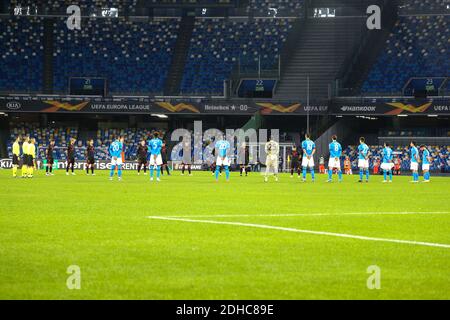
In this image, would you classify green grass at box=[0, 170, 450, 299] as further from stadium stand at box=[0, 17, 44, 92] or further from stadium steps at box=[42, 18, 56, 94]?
stadium stand at box=[0, 17, 44, 92]

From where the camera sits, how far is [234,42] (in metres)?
74.8

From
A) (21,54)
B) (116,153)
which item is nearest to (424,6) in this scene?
(21,54)

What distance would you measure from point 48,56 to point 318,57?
78.0 feet

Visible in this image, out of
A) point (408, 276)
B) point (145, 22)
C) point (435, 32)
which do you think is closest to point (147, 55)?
point (145, 22)

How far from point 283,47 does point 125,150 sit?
657 inches

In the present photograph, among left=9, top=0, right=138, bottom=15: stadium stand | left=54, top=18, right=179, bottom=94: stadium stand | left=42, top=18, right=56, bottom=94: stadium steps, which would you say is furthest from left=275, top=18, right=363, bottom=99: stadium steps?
left=42, top=18, right=56, bottom=94: stadium steps

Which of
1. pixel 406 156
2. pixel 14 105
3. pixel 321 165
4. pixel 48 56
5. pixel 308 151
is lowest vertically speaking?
pixel 321 165

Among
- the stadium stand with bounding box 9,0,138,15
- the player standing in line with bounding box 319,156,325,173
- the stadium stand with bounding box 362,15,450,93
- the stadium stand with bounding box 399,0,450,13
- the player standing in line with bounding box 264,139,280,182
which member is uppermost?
the stadium stand with bounding box 9,0,138,15

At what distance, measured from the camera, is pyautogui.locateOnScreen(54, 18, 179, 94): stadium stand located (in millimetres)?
72875

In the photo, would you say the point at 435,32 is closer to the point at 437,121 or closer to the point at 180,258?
the point at 437,121

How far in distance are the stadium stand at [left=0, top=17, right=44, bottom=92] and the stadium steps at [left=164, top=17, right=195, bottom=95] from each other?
11.2m

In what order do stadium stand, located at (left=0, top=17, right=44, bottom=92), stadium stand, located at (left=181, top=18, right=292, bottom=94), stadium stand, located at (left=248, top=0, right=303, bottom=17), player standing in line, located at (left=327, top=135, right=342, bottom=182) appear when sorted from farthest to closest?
stadium stand, located at (left=248, top=0, right=303, bottom=17) < stadium stand, located at (left=181, top=18, right=292, bottom=94) < stadium stand, located at (left=0, top=17, right=44, bottom=92) < player standing in line, located at (left=327, top=135, right=342, bottom=182)

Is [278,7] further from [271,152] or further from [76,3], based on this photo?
[271,152]

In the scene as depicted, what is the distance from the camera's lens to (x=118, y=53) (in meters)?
74.3
